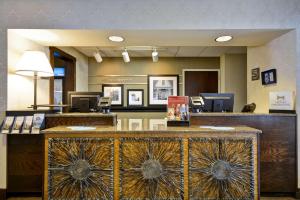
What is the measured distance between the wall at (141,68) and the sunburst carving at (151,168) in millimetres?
3400

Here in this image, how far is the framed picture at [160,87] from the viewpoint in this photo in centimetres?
573

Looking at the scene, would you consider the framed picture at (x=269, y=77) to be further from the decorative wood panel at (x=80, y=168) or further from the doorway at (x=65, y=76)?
the doorway at (x=65, y=76)

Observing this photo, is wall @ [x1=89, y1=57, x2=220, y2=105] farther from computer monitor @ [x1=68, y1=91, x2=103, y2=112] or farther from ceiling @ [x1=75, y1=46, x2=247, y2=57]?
computer monitor @ [x1=68, y1=91, x2=103, y2=112]

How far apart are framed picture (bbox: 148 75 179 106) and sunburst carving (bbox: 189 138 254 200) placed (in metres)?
3.37

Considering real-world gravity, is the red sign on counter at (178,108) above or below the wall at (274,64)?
below

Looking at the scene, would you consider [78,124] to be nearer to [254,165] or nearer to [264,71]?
[254,165]

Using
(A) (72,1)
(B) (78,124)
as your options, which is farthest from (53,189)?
(A) (72,1)

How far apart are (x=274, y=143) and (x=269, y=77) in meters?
1.08

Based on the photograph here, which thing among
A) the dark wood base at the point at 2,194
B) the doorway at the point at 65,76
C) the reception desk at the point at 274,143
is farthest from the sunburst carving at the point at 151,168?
the doorway at the point at 65,76

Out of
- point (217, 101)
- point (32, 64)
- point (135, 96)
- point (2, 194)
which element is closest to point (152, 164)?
point (217, 101)

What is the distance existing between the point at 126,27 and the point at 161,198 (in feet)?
7.04

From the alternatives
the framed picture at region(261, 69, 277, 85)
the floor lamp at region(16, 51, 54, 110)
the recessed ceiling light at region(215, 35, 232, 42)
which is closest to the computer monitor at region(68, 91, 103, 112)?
the floor lamp at region(16, 51, 54, 110)

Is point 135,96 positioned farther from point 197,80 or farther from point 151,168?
point 151,168

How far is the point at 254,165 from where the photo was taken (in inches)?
94.2
